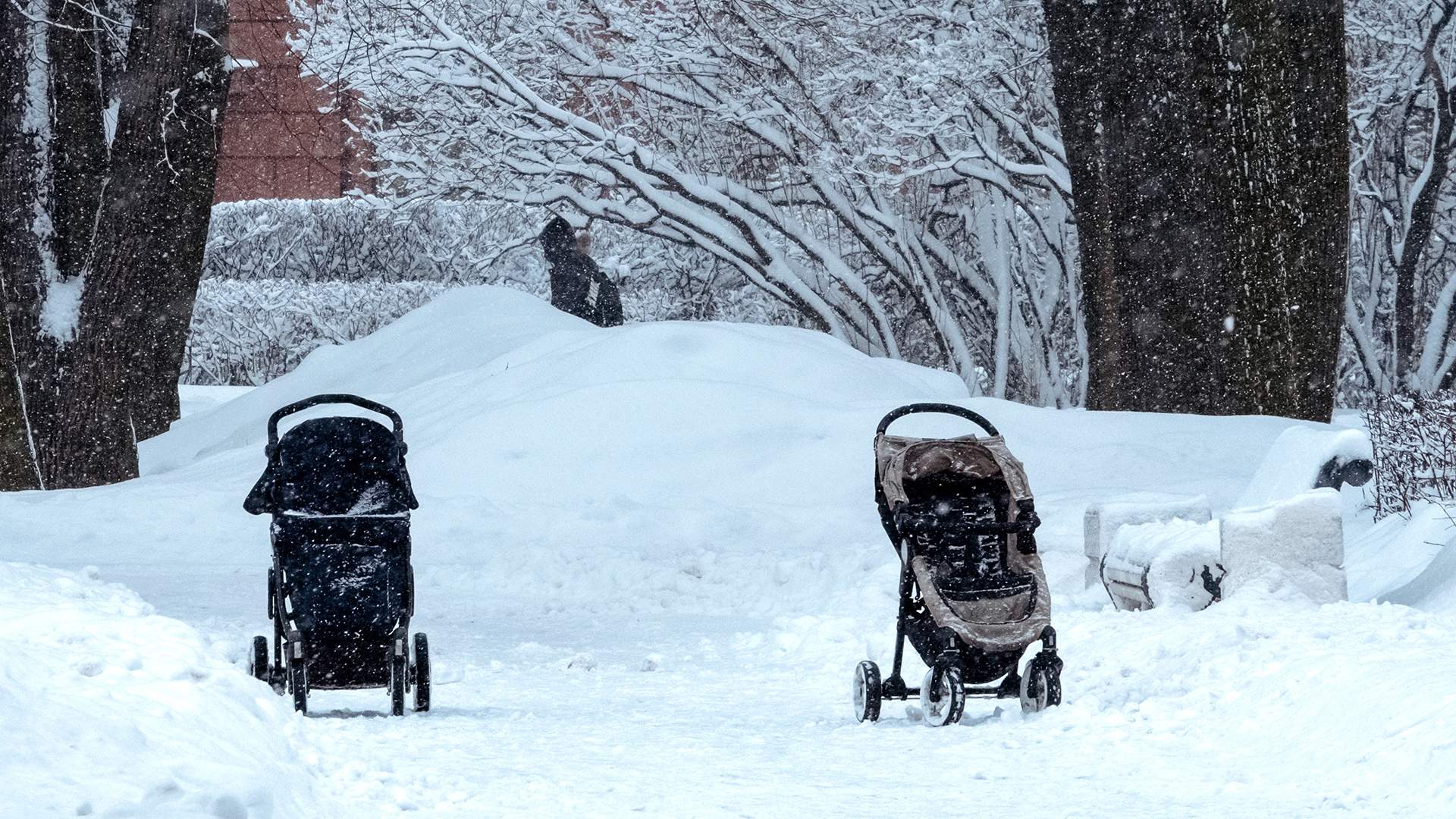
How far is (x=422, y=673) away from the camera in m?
6.09

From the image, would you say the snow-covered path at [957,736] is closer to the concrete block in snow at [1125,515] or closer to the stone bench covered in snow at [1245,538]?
the stone bench covered in snow at [1245,538]

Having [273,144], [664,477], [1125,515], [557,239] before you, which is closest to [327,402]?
[1125,515]

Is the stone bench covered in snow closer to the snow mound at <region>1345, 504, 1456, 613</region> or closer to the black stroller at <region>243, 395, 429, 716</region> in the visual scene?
the snow mound at <region>1345, 504, 1456, 613</region>

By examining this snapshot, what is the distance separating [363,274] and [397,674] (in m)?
17.6

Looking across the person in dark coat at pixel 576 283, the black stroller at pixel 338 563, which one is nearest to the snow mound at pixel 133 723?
the black stroller at pixel 338 563

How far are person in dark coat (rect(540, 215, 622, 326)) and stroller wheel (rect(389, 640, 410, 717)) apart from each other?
1111 cm

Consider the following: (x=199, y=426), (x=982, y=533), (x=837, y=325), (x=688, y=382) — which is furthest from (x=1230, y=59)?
(x=199, y=426)

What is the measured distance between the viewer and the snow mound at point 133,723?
345cm

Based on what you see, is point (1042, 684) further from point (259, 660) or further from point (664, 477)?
point (664, 477)

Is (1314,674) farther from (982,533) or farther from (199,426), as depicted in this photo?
(199,426)

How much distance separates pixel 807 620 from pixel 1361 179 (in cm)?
1589

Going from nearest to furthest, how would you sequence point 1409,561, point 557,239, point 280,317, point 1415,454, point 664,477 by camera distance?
point 1409,561 → point 1415,454 → point 664,477 → point 557,239 → point 280,317

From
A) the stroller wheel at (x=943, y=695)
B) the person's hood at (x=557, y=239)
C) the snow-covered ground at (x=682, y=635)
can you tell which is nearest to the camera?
the snow-covered ground at (x=682, y=635)

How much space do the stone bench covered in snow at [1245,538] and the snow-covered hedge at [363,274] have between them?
13.6 meters
